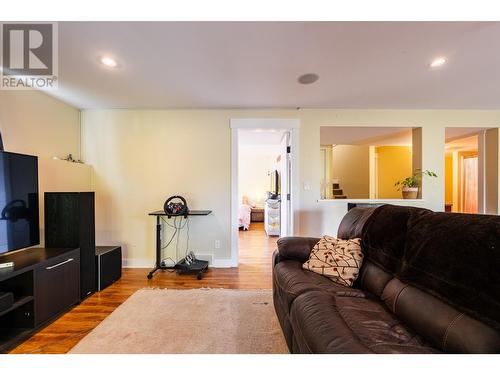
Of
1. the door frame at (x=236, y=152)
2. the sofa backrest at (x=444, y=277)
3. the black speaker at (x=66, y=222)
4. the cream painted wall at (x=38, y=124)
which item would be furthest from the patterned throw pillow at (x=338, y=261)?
the cream painted wall at (x=38, y=124)

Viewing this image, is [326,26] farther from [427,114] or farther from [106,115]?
[106,115]

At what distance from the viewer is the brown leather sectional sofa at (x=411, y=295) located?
2.95ft

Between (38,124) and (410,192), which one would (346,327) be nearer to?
(410,192)

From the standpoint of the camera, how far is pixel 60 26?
5.13 ft

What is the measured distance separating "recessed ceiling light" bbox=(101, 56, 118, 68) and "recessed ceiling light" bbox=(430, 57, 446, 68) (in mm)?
2972

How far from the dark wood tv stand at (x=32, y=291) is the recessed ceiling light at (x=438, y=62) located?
389 cm

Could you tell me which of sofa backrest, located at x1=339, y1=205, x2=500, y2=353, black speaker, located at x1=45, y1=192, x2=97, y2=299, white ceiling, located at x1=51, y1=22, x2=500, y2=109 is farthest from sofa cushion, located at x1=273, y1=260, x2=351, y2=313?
black speaker, located at x1=45, y1=192, x2=97, y2=299

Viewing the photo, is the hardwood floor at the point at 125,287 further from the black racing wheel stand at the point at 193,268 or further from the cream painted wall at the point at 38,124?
the cream painted wall at the point at 38,124

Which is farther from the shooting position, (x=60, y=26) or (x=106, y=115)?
(x=106, y=115)

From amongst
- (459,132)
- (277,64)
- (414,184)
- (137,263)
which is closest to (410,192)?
(414,184)

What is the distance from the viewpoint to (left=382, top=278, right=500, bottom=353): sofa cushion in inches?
33.5

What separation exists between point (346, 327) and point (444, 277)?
1.75ft

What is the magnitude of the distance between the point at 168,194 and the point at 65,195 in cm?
122
